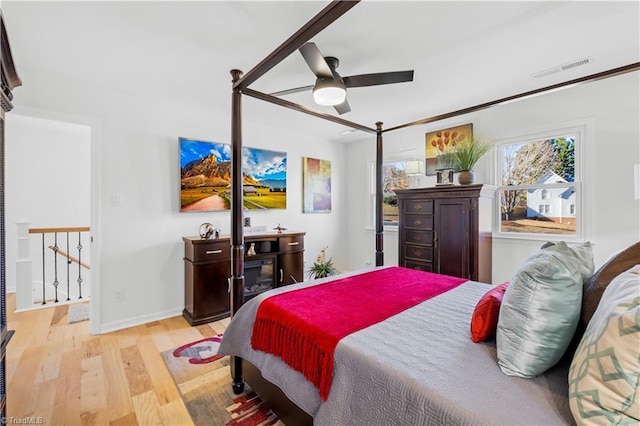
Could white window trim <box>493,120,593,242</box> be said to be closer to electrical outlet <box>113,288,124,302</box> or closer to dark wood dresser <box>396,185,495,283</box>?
dark wood dresser <box>396,185,495,283</box>

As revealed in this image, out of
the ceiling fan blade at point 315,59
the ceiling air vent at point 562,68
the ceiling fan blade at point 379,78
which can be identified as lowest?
the ceiling fan blade at point 379,78

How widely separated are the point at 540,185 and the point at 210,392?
12.1 ft

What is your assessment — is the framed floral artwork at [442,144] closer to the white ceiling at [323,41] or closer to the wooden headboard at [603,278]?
the white ceiling at [323,41]

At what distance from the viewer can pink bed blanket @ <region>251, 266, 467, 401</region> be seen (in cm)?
132

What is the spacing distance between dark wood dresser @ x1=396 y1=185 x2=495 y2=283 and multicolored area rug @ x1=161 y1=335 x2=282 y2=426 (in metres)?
2.35

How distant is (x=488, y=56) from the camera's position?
227cm

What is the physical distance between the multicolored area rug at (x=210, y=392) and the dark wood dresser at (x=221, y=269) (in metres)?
0.63

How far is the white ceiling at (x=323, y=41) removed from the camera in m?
1.76

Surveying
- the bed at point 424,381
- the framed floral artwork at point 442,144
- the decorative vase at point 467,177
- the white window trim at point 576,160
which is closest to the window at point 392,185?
the framed floral artwork at point 442,144

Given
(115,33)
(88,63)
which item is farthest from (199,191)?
(115,33)

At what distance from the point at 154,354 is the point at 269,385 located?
54.6 inches

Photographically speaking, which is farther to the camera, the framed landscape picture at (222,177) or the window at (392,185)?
the window at (392,185)

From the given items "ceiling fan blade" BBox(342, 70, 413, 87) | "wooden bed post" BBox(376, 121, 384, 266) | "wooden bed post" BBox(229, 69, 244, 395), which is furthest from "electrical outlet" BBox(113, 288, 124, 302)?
"ceiling fan blade" BBox(342, 70, 413, 87)

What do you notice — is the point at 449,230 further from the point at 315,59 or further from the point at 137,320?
the point at 137,320
